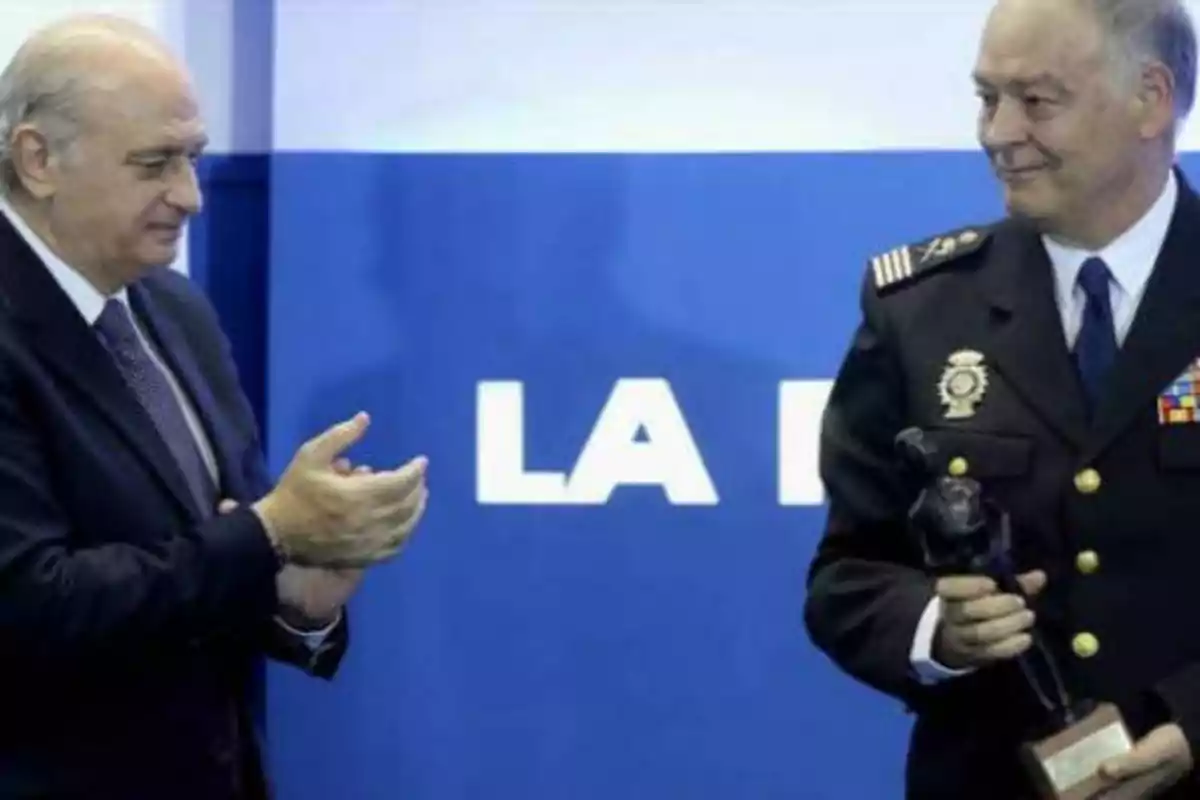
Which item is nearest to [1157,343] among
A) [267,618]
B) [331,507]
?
[331,507]

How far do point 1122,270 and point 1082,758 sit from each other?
405 millimetres

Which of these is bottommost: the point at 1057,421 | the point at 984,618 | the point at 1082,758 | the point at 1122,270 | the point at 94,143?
the point at 1082,758

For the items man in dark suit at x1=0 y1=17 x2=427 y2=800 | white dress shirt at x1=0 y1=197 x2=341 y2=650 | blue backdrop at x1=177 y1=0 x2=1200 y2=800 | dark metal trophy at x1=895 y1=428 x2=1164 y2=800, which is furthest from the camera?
blue backdrop at x1=177 y1=0 x2=1200 y2=800

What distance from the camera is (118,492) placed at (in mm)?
1554

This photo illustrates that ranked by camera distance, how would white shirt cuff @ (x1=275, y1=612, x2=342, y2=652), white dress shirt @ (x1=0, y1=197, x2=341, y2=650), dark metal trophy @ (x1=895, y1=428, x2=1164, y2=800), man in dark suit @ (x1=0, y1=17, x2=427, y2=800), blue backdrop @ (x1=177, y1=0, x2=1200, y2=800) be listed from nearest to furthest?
dark metal trophy @ (x1=895, y1=428, x2=1164, y2=800) → man in dark suit @ (x1=0, y1=17, x2=427, y2=800) → white dress shirt @ (x1=0, y1=197, x2=341, y2=650) → white shirt cuff @ (x1=275, y1=612, x2=342, y2=652) → blue backdrop @ (x1=177, y1=0, x2=1200, y2=800)

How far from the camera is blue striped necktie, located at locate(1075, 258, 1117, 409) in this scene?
5.06 ft

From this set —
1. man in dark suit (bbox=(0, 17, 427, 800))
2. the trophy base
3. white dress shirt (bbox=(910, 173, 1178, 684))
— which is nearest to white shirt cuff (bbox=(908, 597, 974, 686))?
white dress shirt (bbox=(910, 173, 1178, 684))

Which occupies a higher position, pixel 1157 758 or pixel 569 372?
pixel 569 372

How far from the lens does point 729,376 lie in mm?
2367

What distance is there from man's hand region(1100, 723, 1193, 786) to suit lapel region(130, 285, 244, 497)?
0.79 meters

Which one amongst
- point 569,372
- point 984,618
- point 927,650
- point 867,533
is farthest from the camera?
point 569,372

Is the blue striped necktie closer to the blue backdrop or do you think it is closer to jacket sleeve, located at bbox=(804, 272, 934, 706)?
jacket sleeve, located at bbox=(804, 272, 934, 706)

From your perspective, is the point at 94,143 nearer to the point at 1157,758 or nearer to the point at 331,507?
the point at 331,507

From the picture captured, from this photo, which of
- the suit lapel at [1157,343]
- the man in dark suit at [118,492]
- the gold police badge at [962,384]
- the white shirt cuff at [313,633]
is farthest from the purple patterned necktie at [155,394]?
the suit lapel at [1157,343]
